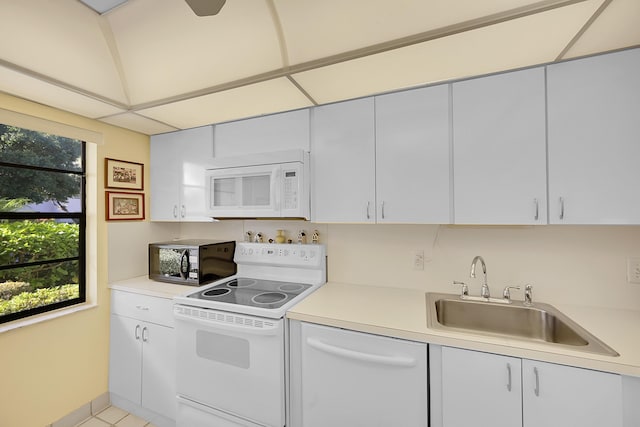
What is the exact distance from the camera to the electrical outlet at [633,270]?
4.88 feet

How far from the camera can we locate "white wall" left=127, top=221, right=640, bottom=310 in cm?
154

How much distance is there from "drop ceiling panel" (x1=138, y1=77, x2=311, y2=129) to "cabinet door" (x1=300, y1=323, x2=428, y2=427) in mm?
1401

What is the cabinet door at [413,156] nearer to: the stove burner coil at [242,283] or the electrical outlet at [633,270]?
the electrical outlet at [633,270]

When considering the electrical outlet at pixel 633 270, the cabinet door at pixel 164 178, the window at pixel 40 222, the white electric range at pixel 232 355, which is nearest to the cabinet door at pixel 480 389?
the white electric range at pixel 232 355

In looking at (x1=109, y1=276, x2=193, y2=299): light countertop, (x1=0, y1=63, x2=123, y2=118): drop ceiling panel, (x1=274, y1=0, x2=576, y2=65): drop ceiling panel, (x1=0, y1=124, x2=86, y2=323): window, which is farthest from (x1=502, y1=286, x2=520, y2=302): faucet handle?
(x1=0, y1=124, x2=86, y2=323): window

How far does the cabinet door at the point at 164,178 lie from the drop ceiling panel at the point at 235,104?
36 centimetres

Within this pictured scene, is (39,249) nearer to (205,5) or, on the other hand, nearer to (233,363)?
(233,363)

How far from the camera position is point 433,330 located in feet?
4.22

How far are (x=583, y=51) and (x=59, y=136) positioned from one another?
3.28 m

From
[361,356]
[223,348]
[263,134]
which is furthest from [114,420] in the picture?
[263,134]

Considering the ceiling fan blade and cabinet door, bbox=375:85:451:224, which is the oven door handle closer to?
cabinet door, bbox=375:85:451:224

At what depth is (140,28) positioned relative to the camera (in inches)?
53.9

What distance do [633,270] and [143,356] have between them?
3185 mm

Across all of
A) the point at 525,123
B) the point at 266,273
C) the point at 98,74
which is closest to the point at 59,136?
the point at 98,74
